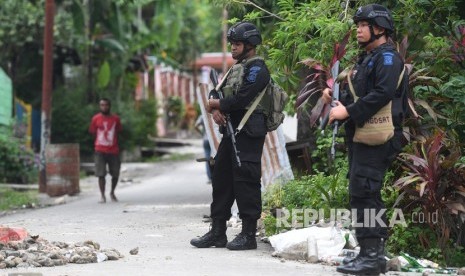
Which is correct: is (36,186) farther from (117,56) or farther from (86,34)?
(117,56)

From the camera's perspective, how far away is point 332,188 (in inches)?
348

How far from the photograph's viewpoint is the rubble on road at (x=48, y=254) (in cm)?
743

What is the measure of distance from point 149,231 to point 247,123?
2427 mm

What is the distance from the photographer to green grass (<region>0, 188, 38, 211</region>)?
15.3 metres

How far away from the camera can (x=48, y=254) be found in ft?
24.9

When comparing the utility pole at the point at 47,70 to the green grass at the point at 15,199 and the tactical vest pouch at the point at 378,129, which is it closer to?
the green grass at the point at 15,199

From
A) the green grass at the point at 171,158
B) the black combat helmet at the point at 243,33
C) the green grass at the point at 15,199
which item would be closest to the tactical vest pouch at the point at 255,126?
the black combat helmet at the point at 243,33

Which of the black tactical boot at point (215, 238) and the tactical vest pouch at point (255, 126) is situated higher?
the tactical vest pouch at point (255, 126)

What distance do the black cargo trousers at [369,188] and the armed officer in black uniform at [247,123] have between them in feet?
5.03

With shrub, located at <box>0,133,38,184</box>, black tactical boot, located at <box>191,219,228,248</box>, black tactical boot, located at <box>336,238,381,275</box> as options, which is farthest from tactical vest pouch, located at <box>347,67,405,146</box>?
shrub, located at <box>0,133,38,184</box>

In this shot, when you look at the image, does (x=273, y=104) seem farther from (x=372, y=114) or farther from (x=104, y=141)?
(x=104, y=141)

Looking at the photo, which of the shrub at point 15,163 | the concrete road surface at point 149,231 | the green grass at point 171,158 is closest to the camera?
the concrete road surface at point 149,231

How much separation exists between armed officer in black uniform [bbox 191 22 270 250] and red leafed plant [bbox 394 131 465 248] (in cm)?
131

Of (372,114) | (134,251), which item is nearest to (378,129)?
(372,114)
